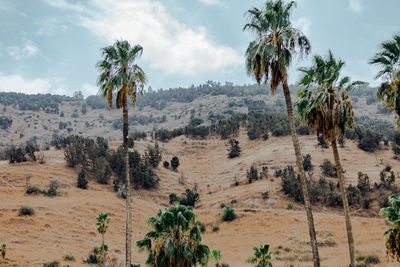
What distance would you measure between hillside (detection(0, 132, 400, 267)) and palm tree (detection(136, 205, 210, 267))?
565 inches

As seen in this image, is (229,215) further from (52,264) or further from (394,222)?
(394,222)

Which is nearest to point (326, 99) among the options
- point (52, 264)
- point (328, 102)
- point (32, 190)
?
point (328, 102)

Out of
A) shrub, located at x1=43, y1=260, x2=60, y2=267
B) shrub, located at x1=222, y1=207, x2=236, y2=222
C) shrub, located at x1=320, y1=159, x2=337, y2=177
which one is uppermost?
shrub, located at x1=320, y1=159, x2=337, y2=177

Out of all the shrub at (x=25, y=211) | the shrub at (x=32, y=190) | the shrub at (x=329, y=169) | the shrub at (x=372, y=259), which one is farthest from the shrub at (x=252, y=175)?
the shrub at (x=25, y=211)

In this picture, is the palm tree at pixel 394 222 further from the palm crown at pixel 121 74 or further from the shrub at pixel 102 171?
the shrub at pixel 102 171

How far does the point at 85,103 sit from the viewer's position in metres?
194

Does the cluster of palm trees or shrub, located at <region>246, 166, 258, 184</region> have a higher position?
the cluster of palm trees

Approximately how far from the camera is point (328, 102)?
1614 centimetres

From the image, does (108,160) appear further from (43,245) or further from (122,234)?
(43,245)

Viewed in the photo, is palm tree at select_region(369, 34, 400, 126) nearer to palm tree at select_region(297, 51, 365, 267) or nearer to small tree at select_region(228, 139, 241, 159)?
palm tree at select_region(297, 51, 365, 267)

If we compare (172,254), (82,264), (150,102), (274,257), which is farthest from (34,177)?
(150,102)

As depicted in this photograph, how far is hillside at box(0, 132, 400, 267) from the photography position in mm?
30094

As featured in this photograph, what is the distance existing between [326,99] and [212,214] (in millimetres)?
32674

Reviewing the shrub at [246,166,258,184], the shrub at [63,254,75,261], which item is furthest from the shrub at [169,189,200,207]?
the shrub at [63,254,75,261]
